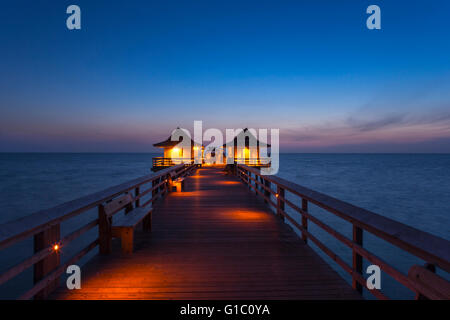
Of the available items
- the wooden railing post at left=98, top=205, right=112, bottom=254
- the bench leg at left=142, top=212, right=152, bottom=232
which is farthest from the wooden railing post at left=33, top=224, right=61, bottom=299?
the bench leg at left=142, top=212, right=152, bottom=232

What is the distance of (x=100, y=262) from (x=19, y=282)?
7227 millimetres

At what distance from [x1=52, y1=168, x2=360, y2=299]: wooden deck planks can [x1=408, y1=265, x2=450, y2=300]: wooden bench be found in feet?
3.55

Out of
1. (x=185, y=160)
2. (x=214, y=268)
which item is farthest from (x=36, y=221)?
(x=185, y=160)

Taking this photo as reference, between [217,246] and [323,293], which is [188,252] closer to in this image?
[217,246]

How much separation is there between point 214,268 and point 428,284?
214 centimetres

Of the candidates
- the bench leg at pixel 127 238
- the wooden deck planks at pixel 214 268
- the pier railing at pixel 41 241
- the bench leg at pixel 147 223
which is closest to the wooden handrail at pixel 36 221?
the pier railing at pixel 41 241

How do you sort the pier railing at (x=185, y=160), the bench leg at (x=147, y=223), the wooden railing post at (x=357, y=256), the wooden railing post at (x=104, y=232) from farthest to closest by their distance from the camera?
the pier railing at (x=185, y=160), the bench leg at (x=147, y=223), the wooden railing post at (x=104, y=232), the wooden railing post at (x=357, y=256)

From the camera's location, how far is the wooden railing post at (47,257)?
201 cm

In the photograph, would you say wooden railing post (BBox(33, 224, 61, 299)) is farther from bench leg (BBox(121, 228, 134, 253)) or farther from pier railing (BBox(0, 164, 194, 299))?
bench leg (BBox(121, 228, 134, 253))

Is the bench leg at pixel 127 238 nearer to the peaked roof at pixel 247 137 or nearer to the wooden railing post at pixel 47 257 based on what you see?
the wooden railing post at pixel 47 257

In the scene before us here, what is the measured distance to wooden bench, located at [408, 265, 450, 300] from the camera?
1241 millimetres

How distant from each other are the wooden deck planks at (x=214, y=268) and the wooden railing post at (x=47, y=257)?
0.19 metres
